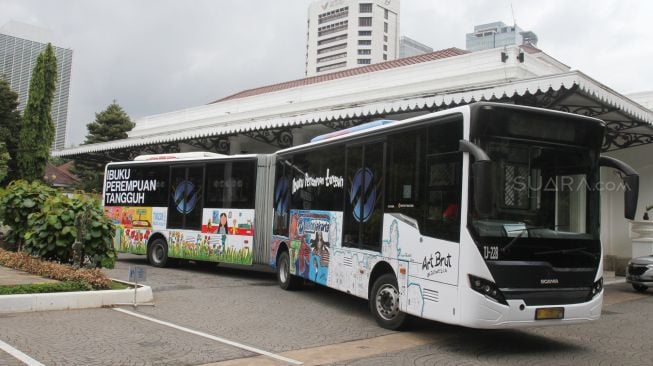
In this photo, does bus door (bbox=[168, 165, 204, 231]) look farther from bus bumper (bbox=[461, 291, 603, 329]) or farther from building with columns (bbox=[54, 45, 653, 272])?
bus bumper (bbox=[461, 291, 603, 329])

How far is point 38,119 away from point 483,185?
1964 centimetres

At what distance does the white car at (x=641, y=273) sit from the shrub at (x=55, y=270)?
12.2 m

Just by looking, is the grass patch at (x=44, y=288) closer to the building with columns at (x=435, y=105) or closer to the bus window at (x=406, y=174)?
the bus window at (x=406, y=174)

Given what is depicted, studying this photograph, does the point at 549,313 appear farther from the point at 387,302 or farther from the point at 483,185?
the point at 387,302

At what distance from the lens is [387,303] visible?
328 inches

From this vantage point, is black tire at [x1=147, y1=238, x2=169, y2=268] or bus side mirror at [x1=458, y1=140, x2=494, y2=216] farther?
black tire at [x1=147, y1=238, x2=169, y2=268]

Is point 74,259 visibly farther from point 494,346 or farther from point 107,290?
point 494,346

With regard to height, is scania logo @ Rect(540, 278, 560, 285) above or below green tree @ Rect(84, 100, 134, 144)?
below

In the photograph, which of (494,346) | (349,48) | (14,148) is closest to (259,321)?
(494,346)

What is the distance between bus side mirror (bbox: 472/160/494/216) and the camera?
609cm

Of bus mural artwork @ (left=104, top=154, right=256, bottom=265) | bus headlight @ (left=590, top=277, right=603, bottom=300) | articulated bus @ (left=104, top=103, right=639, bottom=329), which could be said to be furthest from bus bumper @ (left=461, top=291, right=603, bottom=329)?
bus mural artwork @ (left=104, top=154, right=256, bottom=265)

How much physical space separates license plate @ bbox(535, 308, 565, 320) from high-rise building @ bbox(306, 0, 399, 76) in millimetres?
130114

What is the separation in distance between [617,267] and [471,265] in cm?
1384

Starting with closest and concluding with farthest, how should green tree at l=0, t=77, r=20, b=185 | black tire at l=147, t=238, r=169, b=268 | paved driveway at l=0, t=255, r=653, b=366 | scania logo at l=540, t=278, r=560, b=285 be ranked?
paved driveway at l=0, t=255, r=653, b=366
scania logo at l=540, t=278, r=560, b=285
black tire at l=147, t=238, r=169, b=268
green tree at l=0, t=77, r=20, b=185
